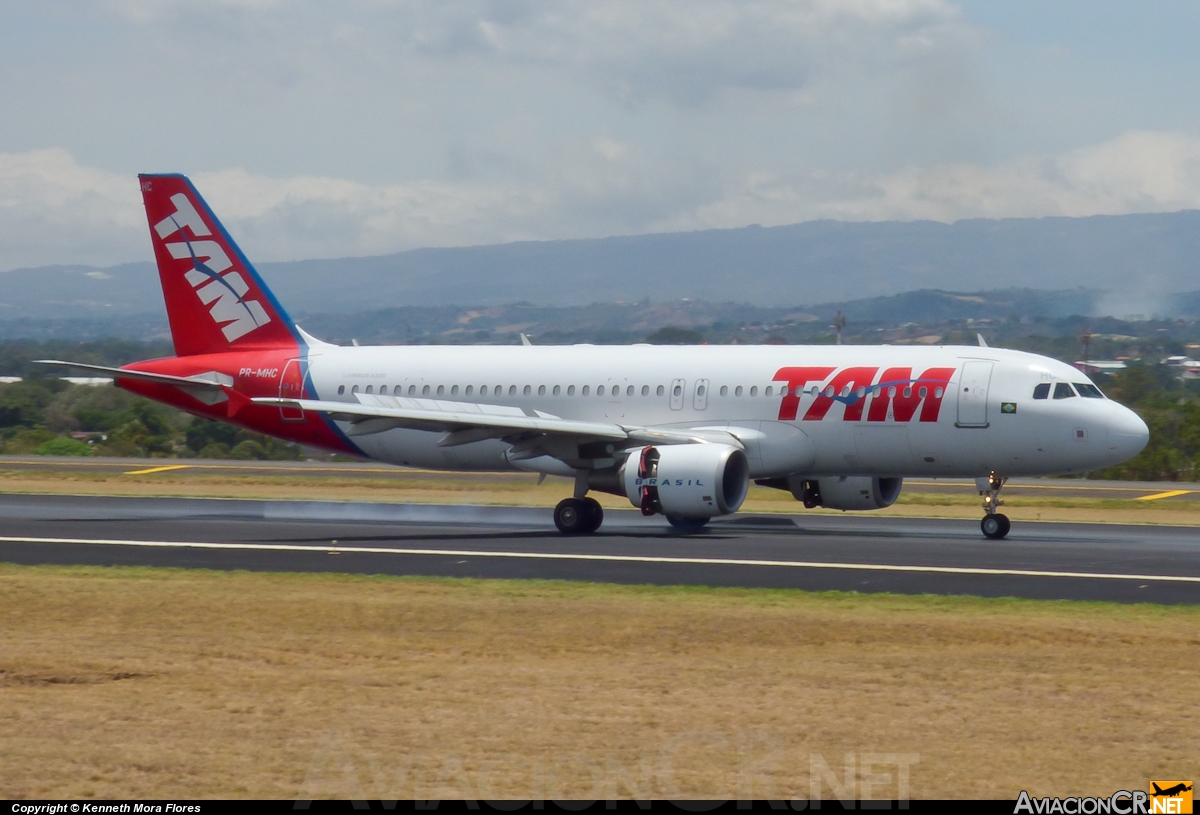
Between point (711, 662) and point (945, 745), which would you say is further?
point (711, 662)

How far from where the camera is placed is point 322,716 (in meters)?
13.7

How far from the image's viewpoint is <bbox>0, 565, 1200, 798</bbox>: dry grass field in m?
11.6

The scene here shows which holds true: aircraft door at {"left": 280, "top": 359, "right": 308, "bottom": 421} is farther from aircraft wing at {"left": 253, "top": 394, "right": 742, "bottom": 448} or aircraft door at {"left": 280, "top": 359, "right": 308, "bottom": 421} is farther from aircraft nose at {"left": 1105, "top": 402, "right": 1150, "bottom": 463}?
aircraft nose at {"left": 1105, "top": 402, "right": 1150, "bottom": 463}

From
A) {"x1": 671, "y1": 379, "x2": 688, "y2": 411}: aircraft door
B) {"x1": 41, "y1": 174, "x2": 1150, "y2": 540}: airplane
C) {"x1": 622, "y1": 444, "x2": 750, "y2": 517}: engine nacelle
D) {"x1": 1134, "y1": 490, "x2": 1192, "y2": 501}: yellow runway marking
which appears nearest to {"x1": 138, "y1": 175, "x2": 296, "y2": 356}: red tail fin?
{"x1": 41, "y1": 174, "x2": 1150, "y2": 540}: airplane

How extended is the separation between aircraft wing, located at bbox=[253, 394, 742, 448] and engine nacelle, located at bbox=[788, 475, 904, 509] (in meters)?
2.51

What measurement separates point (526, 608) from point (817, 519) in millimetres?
17460

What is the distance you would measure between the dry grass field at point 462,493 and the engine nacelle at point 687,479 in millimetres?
7074

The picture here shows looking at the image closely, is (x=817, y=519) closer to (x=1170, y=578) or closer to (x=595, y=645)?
(x=1170, y=578)

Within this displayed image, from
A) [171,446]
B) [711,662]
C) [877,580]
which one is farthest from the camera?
[171,446]

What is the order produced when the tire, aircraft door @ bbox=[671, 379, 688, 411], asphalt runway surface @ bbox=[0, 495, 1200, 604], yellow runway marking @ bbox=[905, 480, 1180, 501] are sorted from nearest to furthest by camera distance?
asphalt runway surface @ bbox=[0, 495, 1200, 604]
the tire
aircraft door @ bbox=[671, 379, 688, 411]
yellow runway marking @ bbox=[905, 480, 1180, 501]

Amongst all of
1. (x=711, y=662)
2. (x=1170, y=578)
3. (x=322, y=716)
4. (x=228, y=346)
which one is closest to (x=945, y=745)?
(x=711, y=662)

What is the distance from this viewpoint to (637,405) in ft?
113

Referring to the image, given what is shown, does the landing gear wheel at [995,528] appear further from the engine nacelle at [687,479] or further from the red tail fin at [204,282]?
the red tail fin at [204,282]

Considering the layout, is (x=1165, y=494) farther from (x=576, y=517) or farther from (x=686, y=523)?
(x=576, y=517)
